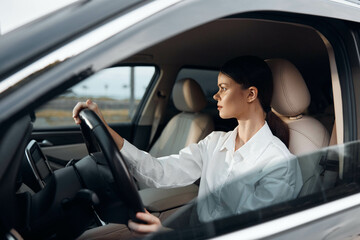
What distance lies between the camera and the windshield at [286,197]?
1.03m

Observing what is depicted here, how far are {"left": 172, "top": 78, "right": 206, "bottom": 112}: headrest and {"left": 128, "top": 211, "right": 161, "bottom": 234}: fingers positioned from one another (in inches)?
84.1

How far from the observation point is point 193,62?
3.68 metres

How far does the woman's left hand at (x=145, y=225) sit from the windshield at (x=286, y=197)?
35 mm

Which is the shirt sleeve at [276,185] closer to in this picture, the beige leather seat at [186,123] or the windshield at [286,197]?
the windshield at [286,197]

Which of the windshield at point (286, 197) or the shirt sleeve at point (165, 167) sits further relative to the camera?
the shirt sleeve at point (165, 167)

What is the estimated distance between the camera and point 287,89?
1.81 m

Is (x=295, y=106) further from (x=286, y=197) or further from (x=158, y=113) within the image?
(x=158, y=113)

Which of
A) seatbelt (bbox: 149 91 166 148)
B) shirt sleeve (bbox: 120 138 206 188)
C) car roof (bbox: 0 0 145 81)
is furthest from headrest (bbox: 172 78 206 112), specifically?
car roof (bbox: 0 0 145 81)

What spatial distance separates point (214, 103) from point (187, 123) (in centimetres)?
56

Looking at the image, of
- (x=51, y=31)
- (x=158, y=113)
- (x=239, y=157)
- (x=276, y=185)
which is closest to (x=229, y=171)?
(x=239, y=157)

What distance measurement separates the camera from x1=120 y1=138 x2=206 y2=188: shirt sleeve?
1.73 meters

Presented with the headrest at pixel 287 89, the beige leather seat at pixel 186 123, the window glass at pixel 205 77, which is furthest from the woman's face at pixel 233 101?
the window glass at pixel 205 77

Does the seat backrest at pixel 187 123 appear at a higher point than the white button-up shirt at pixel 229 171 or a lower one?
lower

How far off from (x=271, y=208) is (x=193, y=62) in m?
2.67
